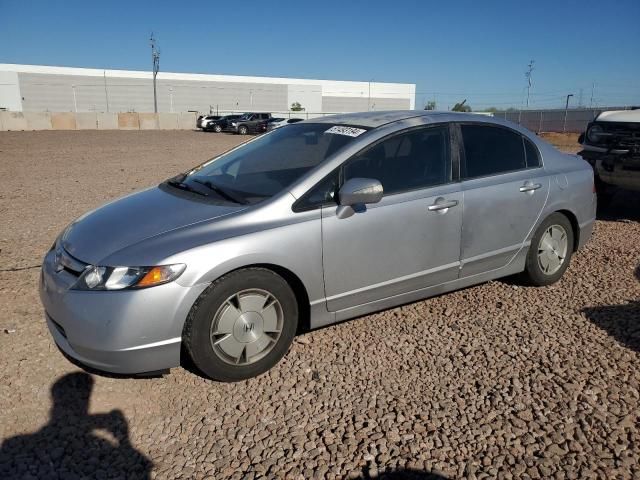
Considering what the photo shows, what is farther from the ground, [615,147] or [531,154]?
[531,154]

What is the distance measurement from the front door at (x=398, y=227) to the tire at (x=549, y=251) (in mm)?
962

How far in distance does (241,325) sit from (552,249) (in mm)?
3003

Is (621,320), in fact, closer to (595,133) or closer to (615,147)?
(615,147)

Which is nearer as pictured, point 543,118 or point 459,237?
point 459,237

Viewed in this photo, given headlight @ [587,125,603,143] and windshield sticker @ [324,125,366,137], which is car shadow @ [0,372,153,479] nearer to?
windshield sticker @ [324,125,366,137]

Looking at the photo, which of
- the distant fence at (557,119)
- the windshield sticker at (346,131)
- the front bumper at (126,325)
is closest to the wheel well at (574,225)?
the windshield sticker at (346,131)

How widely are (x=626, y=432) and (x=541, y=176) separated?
2346 millimetres

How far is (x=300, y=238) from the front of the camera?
10.5ft

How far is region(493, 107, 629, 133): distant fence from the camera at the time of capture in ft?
135

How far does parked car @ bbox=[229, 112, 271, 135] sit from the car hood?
124 ft

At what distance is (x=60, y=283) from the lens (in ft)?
9.84

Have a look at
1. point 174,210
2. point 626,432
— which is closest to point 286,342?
point 174,210

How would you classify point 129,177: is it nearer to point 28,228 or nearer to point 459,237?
point 28,228

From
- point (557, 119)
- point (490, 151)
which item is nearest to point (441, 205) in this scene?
point (490, 151)
